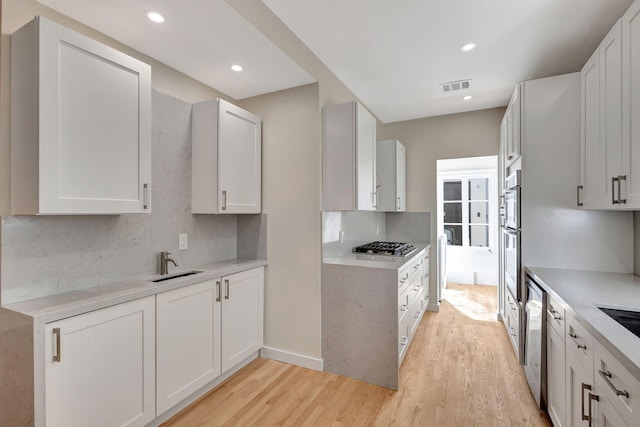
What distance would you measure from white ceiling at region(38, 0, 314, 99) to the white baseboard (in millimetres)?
2435

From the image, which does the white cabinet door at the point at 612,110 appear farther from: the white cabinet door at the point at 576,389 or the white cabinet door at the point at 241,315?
the white cabinet door at the point at 241,315

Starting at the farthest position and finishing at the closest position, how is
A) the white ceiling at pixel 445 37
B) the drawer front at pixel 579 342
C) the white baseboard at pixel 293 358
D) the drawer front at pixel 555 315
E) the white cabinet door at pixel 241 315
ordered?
the white baseboard at pixel 293 358
the white cabinet door at pixel 241 315
the white ceiling at pixel 445 37
the drawer front at pixel 555 315
the drawer front at pixel 579 342

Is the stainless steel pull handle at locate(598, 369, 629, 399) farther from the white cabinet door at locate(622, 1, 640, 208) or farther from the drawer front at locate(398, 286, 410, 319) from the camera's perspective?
the drawer front at locate(398, 286, 410, 319)

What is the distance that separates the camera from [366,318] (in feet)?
7.91

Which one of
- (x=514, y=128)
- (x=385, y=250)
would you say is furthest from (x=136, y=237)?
(x=514, y=128)

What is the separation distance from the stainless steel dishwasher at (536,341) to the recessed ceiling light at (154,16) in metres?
2.97

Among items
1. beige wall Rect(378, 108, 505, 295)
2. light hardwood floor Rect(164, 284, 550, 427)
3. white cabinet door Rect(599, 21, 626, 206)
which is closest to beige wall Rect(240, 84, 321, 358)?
light hardwood floor Rect(164, 284, 550, 427)

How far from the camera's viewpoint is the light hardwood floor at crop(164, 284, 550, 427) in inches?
77.2

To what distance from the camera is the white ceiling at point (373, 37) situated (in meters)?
1.84

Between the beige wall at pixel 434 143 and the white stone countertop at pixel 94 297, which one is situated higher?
the beige wall at pixel 434 143

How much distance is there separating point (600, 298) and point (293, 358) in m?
2.22

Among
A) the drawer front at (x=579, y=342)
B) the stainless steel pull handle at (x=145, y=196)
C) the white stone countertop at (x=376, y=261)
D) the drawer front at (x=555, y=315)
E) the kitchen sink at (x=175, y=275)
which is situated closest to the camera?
the drawer front at (x=579, y=342)

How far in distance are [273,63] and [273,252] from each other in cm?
161

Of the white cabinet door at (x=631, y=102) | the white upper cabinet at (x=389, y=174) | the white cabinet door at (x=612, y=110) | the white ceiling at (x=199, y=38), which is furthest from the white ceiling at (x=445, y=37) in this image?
the white upper cabinet at (x=389, y=174)
